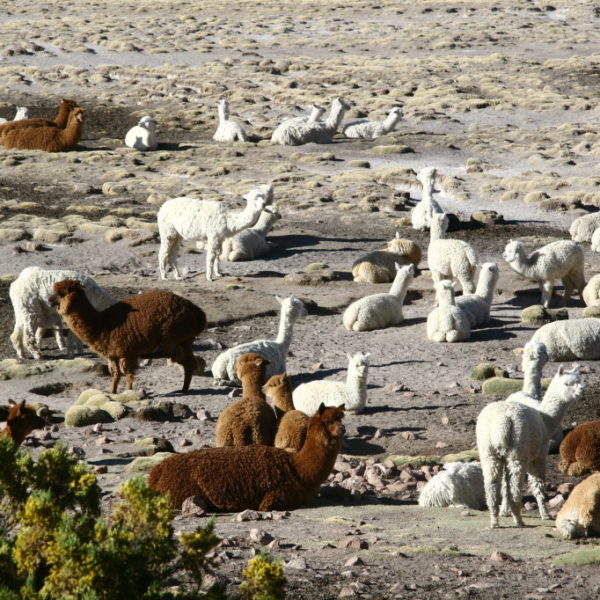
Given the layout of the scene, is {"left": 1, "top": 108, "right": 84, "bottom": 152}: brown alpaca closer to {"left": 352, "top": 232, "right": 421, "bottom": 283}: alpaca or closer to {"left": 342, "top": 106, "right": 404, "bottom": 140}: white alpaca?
{"left": 342, "top": 106, "right": 404, "bottom": 140}: white alpaca

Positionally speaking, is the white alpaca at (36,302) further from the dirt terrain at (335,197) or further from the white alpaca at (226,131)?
the white alpaca at (226,131)

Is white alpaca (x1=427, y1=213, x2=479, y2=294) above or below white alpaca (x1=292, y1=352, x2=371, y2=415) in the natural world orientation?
below

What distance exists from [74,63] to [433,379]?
115 feet

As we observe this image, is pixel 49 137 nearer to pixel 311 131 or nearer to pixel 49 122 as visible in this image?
pixel 49 122

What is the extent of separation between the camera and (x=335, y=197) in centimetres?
2609

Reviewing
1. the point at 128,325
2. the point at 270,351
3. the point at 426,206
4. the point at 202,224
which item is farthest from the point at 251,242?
the point at 128,325

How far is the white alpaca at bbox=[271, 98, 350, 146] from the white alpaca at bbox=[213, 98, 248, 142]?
3.10ft

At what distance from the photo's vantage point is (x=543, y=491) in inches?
352

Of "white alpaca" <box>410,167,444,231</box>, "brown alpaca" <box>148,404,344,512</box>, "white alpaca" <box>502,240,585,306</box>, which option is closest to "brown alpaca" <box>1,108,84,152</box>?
"white alpaca" <box>410,167,444,231</box>

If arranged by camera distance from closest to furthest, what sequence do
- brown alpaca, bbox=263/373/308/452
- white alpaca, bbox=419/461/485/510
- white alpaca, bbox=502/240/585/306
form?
white alpaca, bbox=419/461/485/510 < brown alpaca, bbox=263/373/308/452 < white alpaca, bbox=502/240/585/306

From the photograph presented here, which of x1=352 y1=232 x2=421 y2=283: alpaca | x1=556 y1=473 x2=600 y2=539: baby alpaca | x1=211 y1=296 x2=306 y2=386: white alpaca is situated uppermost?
x1=556 y1=473 x2=600 y2=539: baby alpaca

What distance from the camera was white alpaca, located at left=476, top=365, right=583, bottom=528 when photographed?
8555 millimetres

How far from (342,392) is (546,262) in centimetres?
554

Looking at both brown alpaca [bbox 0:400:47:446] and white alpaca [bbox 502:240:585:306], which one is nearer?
brown alpaca [bbox 0:400:47:446]
